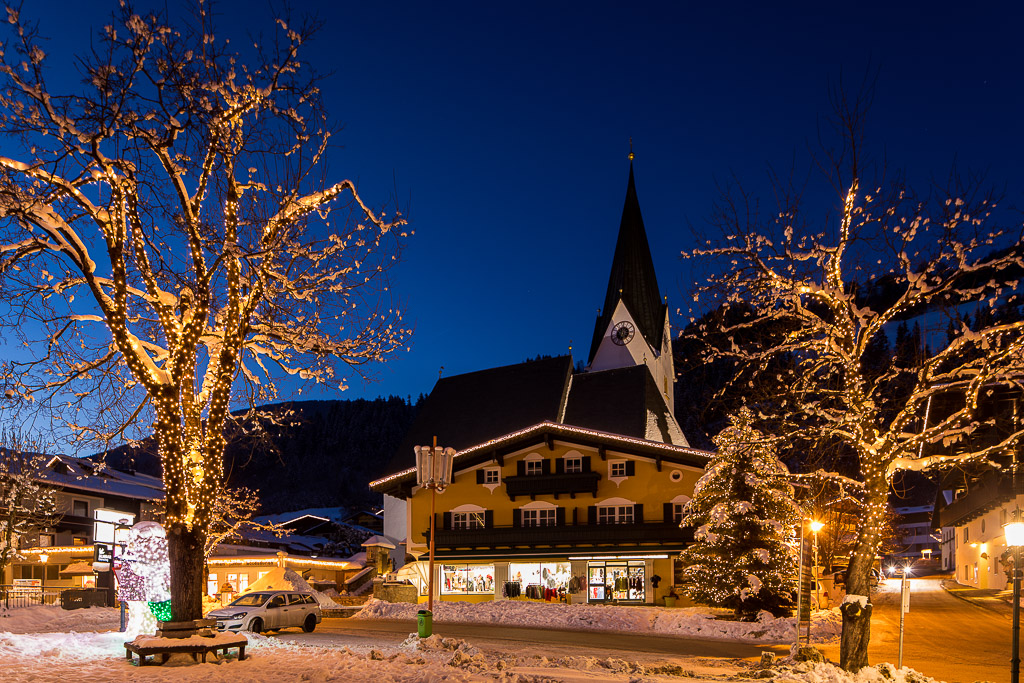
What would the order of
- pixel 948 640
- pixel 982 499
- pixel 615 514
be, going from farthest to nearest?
pixel 982 499
pixel 615 514
pixel 948 640

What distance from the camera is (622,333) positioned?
221ft

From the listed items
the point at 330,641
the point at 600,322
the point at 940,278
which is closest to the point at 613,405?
the point at 600,322

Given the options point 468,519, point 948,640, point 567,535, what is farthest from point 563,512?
point 948,640

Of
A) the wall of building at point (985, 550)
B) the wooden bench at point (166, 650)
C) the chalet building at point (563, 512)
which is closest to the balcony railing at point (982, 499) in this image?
the wall of building at point (985, 550)

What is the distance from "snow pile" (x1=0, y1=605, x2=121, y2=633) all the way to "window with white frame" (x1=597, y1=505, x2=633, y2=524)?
2303cm

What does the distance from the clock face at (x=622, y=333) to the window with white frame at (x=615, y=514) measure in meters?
26.2

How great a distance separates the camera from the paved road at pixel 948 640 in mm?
19109

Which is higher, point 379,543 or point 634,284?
point 634,284

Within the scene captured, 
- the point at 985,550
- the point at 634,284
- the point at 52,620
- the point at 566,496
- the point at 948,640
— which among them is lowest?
the point at 985,550

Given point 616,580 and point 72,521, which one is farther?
point 72,521

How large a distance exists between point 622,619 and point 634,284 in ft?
135

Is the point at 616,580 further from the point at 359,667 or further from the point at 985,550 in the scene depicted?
the point at 359,667

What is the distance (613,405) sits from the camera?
173ft

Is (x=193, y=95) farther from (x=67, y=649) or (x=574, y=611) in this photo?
(x=574, y=611)
